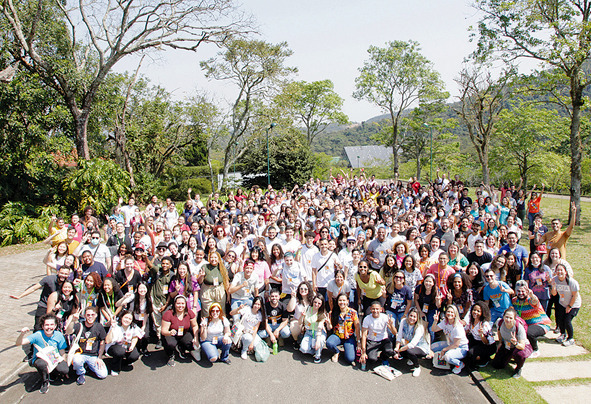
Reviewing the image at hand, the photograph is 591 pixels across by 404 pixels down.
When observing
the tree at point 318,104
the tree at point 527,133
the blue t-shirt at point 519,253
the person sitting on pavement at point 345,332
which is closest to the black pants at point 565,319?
the blue t-shirt at point 519,253

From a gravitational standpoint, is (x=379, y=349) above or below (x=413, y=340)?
below

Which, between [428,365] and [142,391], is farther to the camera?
[428,365]

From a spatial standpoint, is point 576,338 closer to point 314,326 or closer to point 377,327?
point 377,327

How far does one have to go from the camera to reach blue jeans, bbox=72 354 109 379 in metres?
5.35

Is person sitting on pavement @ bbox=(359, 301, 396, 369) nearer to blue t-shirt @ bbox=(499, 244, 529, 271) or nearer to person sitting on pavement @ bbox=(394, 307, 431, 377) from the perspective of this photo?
person sitting on pavement @ bbox=(394, 307, 431, 377)

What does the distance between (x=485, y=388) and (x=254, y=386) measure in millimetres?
3049

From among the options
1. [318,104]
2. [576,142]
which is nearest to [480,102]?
[576,142]

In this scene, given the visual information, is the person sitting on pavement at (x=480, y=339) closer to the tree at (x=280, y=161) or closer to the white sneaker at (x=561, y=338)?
the white sneaker at (x=561, y=338)

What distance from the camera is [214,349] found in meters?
5.82

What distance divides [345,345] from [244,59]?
63.8 ft

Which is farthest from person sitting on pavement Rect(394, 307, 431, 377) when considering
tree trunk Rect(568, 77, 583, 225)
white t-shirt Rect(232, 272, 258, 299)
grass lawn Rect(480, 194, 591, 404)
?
tree trunk Rect(568, 77, 583, 225)

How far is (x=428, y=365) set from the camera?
5648 millimetres

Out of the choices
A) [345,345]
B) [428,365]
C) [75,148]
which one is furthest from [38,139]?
[428,365]

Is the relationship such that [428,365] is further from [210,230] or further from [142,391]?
[210,230]
